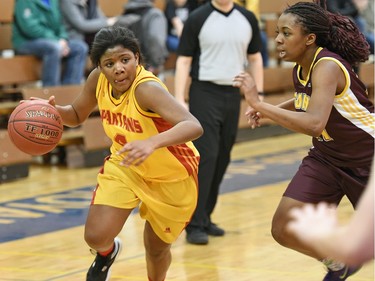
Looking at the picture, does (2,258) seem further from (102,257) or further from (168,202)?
(168,202)

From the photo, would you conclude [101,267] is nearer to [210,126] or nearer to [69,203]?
[210,126]

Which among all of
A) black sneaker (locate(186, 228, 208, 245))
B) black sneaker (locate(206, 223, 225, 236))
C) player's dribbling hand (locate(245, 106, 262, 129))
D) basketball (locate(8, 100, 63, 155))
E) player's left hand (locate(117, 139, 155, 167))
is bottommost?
black sneaker (locate(206, 223, 225, 236))

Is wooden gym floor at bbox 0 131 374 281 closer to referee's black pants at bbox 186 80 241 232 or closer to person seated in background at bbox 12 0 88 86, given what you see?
referee's black pants at bbox 186 80 241 232

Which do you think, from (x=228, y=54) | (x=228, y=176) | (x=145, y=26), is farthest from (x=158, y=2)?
(x=228, y=54)

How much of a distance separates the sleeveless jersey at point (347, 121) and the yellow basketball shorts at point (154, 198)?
75 cm

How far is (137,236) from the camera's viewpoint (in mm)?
6832

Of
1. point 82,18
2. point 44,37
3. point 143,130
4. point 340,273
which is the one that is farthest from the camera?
point 82,18

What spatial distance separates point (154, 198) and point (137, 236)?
2.15m

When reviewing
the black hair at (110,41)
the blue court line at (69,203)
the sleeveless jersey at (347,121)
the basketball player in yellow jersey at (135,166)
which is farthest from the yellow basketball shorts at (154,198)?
the blue court line at (69,203)

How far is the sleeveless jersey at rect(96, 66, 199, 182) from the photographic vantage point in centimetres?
465

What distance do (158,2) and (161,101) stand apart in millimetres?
7392

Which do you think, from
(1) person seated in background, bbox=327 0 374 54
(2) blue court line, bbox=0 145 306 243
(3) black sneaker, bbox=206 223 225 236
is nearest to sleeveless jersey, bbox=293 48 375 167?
(3) black sneaker, bbox=206 223 225 236

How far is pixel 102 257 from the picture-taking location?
4.87 metres

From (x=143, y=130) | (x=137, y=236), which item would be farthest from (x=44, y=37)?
(x=143, y=130)
